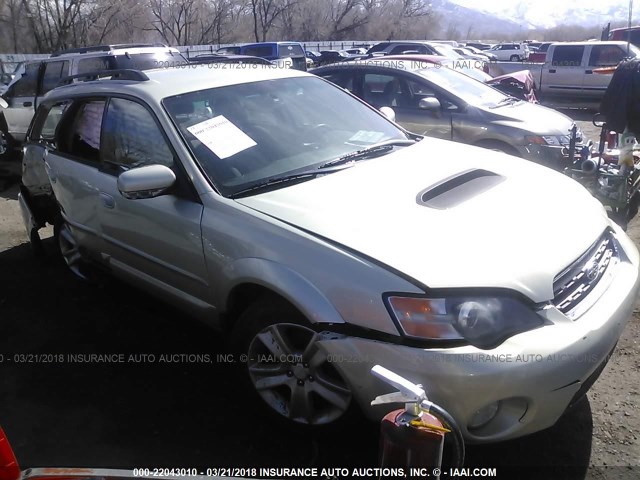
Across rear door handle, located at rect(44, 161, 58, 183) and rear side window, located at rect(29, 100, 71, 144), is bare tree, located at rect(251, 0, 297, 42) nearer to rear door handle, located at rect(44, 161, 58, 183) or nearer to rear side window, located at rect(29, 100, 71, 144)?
rear side window, located at rect(29, 100, 71, 144)

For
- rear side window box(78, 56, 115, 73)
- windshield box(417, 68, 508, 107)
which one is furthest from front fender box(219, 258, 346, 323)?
rear side window box(78, 56, 115, 73)

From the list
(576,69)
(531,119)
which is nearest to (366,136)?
(531,119)

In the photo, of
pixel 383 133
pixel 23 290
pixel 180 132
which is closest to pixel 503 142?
pixel 383 133

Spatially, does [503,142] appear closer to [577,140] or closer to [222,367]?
[577,140]

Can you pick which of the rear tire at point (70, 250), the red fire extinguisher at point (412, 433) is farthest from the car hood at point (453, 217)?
the rear tire at point (70, 250)

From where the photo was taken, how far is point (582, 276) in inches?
98.7

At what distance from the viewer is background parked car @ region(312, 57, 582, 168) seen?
645cm

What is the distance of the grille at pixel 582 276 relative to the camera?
7.74 feet

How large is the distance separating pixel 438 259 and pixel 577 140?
5226 millimetres

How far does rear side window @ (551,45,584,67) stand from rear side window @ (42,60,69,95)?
1187 centimetres

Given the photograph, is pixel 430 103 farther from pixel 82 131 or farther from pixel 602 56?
pixel 602 56

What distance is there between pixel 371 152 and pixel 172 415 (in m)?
1.86

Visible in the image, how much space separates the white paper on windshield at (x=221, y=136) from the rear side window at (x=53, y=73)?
7176 mm

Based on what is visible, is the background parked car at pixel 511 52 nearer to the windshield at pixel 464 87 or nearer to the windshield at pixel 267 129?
the windshield at pixel 464 87
